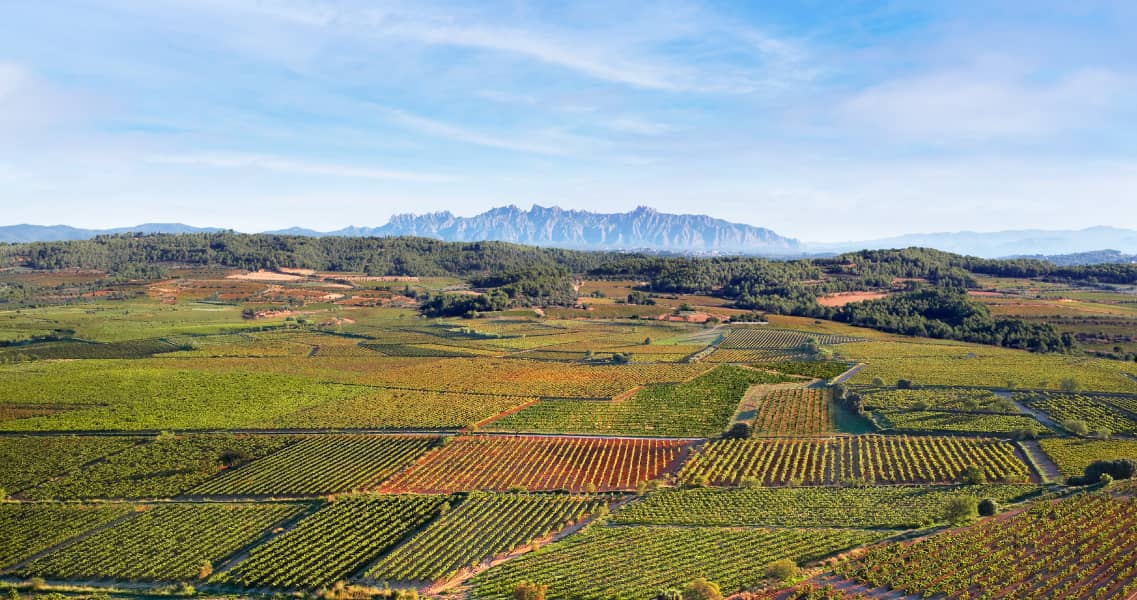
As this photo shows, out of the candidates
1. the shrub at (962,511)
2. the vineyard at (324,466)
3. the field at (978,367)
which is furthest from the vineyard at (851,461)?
the vineyard at (324,466)

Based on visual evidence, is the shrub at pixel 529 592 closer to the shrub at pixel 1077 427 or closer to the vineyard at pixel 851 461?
the vineyard at pixel 851 461

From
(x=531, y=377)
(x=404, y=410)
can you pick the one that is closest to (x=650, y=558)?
(x=404, y=410)

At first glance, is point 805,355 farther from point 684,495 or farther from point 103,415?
point 103,415

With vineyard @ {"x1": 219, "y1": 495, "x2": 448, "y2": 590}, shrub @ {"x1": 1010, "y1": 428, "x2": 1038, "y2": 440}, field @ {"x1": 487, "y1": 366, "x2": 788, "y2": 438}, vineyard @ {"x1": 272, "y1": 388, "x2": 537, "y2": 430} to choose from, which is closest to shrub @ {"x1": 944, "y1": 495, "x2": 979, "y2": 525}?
shrub @ {"x1": 1010, "y1": 428, "x2": 1038, "y2": 440}

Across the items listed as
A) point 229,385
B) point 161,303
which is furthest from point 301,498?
point 161,303

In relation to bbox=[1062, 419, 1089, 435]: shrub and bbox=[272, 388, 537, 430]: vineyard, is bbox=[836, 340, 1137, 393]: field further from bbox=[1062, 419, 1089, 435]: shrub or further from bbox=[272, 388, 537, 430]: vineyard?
bbox=[272, 388, 537, 430]: vineyard

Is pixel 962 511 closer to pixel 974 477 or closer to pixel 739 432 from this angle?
pixel 974 477
